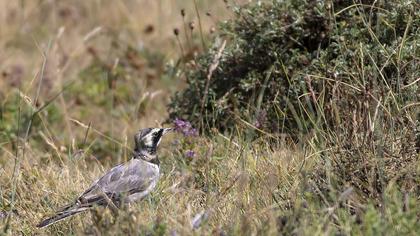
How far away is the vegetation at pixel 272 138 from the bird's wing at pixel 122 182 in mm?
122

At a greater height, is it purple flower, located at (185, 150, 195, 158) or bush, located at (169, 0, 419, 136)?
bush, located at (169, 0, 419, 136)

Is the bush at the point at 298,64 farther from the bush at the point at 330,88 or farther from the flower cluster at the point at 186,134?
the flower cluster at the point at 186,134

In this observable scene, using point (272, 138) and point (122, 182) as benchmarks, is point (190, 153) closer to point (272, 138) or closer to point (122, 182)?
point (272, 138)

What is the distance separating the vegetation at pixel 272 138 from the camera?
460 cm

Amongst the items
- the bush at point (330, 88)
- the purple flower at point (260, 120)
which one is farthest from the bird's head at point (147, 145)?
the purple flower at point (260, 120)

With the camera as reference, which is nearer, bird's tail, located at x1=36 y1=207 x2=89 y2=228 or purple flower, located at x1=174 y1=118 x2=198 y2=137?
bird's tail, located at x1=36 y1=207 x2=89 y2=228

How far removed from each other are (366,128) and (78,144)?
3391 mm

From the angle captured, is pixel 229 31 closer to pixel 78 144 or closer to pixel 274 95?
pixel 274 95

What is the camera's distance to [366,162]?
489 centimetres

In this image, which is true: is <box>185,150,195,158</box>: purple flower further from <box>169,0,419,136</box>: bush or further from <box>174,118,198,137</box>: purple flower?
<box>169,0,419,136</box>: bush

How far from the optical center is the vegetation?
460cm

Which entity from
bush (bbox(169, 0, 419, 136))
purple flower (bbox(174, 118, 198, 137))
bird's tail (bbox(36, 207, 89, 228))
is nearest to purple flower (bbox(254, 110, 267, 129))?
bush (bbox(169, 0, 419, 136))

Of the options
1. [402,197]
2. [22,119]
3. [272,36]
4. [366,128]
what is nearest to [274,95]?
[272,36]

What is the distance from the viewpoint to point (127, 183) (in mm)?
5523
